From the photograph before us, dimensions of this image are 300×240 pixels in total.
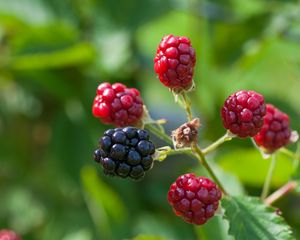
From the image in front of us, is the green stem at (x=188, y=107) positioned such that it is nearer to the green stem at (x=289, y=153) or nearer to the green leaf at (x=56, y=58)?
the green stem at (x=289, y=153)

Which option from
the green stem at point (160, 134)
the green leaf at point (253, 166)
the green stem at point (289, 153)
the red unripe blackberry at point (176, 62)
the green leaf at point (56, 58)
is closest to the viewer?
the red unripe blackberry at point (176, 62)

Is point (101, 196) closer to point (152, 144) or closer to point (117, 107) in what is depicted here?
point (117, 107)

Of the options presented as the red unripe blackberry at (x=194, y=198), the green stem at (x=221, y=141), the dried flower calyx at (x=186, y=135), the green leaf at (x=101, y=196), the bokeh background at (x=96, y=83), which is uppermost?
the bokeh background at (x=96, y=83)

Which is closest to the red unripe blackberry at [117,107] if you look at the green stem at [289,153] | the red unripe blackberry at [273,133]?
the red unripe blackberry at [273,133]

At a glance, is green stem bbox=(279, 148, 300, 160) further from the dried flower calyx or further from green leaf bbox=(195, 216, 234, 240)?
the dried flower calyx

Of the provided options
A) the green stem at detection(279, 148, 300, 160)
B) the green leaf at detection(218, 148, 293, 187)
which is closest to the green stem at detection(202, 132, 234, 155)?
the green stem at detection(279, 148, 300, 160)

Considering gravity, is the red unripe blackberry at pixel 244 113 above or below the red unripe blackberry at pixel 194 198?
above
